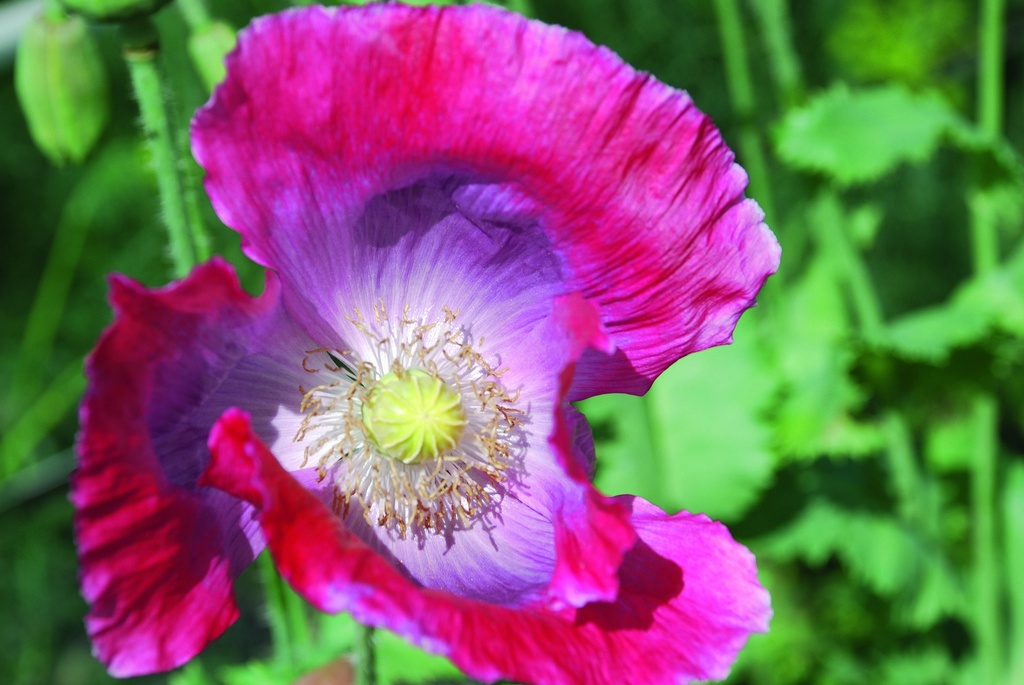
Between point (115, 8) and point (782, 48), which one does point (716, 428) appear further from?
point (115, 8)

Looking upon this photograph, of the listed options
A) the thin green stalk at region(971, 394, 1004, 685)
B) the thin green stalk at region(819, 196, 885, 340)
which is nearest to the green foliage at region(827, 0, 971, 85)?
the thin green stalk at region(819, 196, 885, 340)

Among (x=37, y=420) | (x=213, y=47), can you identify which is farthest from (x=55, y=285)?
(x=213, y=47)

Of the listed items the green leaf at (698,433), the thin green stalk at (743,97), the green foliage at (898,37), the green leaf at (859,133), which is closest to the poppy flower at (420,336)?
the green leaf at (698,433)

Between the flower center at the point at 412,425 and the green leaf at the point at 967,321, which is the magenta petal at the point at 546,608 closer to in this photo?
the flower center at the point at 412,425

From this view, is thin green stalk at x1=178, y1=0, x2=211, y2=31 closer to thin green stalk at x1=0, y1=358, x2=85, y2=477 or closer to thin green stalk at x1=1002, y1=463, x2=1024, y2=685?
thin green stalk at x1=0, y1=358, x2=85, y2=477

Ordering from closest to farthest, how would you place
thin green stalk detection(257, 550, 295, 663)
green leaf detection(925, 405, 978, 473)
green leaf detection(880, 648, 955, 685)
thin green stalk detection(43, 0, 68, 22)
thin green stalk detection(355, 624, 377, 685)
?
thin green stalk detection(355, 624, 377, 685) < thin green stalk detection(43, 0, 68, 22) < thin green stalk detection(257, 550, 295, 663) < green leaf detection(880, 648, 955, 685) < green leaf detection(925, 405, 978, 473)
